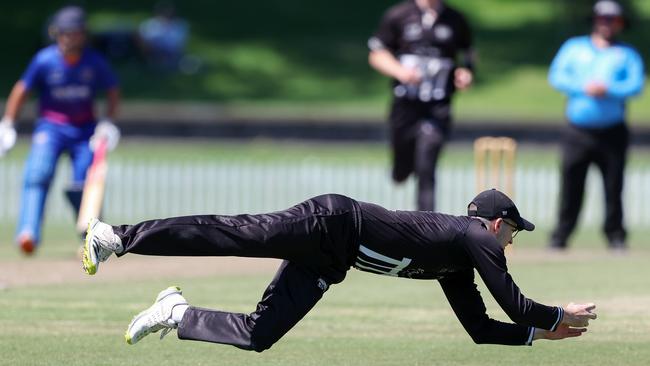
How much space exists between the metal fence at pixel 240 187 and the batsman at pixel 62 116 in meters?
5.76

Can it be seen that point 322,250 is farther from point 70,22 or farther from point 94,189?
point 70,22

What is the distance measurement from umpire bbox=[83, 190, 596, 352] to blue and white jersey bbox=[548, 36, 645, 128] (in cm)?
679

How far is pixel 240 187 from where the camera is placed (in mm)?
19734

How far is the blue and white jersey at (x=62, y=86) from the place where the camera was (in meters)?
13.4

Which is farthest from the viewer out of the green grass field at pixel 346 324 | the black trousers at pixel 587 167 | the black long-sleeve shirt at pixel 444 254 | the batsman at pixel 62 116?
the black trousers at pixel 587 167

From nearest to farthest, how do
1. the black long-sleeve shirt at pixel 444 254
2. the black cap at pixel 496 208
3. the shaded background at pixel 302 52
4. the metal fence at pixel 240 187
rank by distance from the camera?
the black long-sleeve shirt at pixel 444 254 < the black cap at pixel 496 208 < the metal fence at pixel 240 187 < the shaded background at pixel 302 52

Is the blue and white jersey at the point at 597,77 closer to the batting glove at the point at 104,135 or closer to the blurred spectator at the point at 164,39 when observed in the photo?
the batting glove at the point at 104,135

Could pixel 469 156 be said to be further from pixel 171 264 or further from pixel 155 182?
pixel 171 264

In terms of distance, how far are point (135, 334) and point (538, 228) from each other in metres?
11.5

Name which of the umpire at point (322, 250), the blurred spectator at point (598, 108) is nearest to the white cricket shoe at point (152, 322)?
the umpire at point (322, 250)

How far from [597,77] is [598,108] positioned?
32 centimetres

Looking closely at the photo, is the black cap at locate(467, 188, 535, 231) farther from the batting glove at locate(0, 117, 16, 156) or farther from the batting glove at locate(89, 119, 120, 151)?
the batting glove at locate(0, 117, 16, 156)

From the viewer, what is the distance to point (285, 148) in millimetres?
27594

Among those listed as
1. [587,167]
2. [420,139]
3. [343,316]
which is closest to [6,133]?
[420,139]
